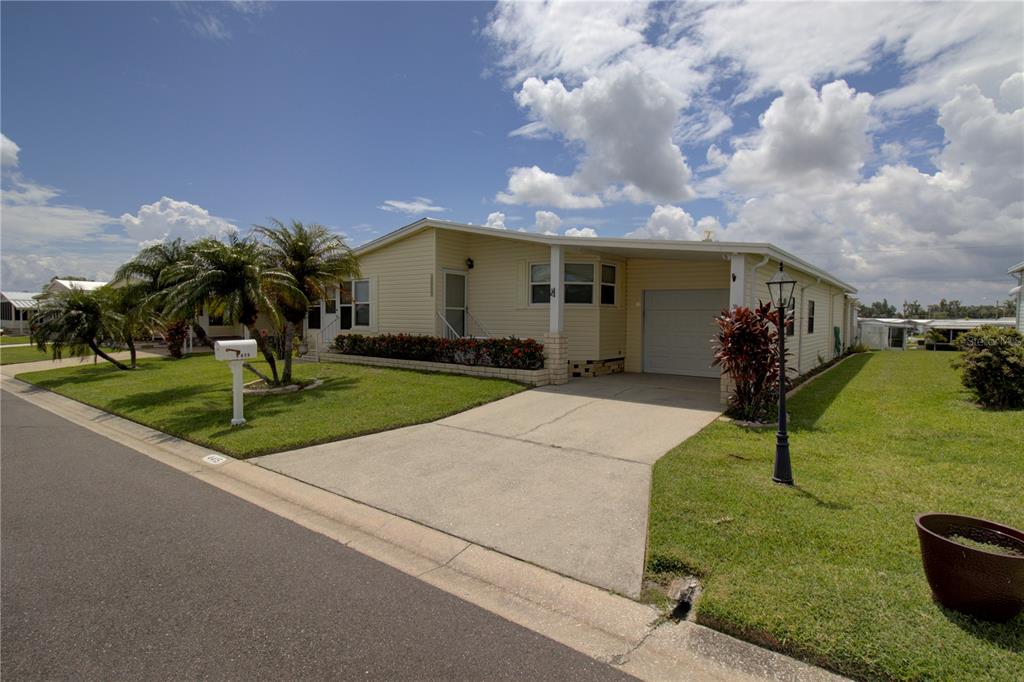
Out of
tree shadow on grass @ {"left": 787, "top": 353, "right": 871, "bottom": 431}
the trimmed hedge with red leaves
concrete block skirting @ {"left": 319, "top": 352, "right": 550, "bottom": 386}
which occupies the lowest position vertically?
tree shadow on grass @ {"left": 787, "top": 353, "right": 871, "bottom": 431}

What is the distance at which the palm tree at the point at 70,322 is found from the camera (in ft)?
51.5

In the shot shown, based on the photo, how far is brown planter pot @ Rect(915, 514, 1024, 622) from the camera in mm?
2947

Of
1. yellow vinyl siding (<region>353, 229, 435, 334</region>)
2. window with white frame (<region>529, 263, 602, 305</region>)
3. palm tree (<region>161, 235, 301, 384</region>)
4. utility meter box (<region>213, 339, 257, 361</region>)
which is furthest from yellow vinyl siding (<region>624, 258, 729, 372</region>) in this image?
utility meter box (<region>213, 339, 257, 361</region>)

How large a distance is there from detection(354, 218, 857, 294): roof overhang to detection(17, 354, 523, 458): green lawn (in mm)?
3531

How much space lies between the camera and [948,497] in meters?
4.89

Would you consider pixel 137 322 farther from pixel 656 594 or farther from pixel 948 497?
pixel 948 497

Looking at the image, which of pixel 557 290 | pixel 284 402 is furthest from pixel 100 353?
pixel 557 290

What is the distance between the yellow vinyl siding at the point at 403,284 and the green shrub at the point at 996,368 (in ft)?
38.2

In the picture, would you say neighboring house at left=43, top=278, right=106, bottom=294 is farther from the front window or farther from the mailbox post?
the mailbox post

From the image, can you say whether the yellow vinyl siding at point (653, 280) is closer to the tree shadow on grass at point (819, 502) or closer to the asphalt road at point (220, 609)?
the tree shadow on grass at point (819, 502)

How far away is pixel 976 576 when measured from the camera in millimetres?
2990

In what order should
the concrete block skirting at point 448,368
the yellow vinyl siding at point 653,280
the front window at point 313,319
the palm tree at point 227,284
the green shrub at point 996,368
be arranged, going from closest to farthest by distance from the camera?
the green shrub at point 996,368 → the palm tree at point 227,284 → the concrete block skirting at point 448,368 → the yellow vinyl siding at point 653,280 → the front window at point 313,319

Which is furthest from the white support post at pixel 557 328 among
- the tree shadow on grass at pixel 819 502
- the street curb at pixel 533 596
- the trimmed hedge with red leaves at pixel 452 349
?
the tree shadow on grass at pixel 819 502

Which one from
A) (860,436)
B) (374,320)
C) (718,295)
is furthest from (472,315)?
(860,436)
